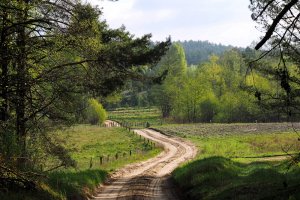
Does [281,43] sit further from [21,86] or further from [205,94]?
[205,94]

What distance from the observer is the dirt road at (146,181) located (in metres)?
16.3

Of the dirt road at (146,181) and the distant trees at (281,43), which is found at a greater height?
the distant trees at (281,43)

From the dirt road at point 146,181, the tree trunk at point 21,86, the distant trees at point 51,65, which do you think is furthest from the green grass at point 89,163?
the tree trunk at point 21,86

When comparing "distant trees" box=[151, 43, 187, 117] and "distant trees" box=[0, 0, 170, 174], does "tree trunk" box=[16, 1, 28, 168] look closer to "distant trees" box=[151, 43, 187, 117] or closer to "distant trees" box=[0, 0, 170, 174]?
"distant trees" box=[0, 0, 170, 174]

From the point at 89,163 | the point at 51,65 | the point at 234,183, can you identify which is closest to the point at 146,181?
the point at 234,183

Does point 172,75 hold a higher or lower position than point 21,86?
higher

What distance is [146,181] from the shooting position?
20.8 m

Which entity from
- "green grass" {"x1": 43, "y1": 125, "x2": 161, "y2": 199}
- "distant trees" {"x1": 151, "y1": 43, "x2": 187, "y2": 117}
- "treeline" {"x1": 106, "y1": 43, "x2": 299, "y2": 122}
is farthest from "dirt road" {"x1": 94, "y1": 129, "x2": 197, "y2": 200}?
"distant trees" {"x1": 151, "y1": 43, "x2": 187, "y2": 117}

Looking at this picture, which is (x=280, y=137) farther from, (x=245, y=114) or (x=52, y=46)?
(x=245, y=114)

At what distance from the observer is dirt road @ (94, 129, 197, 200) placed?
16.3 m

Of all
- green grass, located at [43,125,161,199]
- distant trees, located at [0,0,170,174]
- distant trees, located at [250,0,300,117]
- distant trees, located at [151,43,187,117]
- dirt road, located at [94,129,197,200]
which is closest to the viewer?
distant trees, located at [250,0,300,117]

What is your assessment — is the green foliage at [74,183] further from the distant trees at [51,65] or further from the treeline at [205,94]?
the treeline at [205,94]

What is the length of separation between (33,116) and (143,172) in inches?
515

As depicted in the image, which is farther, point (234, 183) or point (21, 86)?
point (234, 183)
